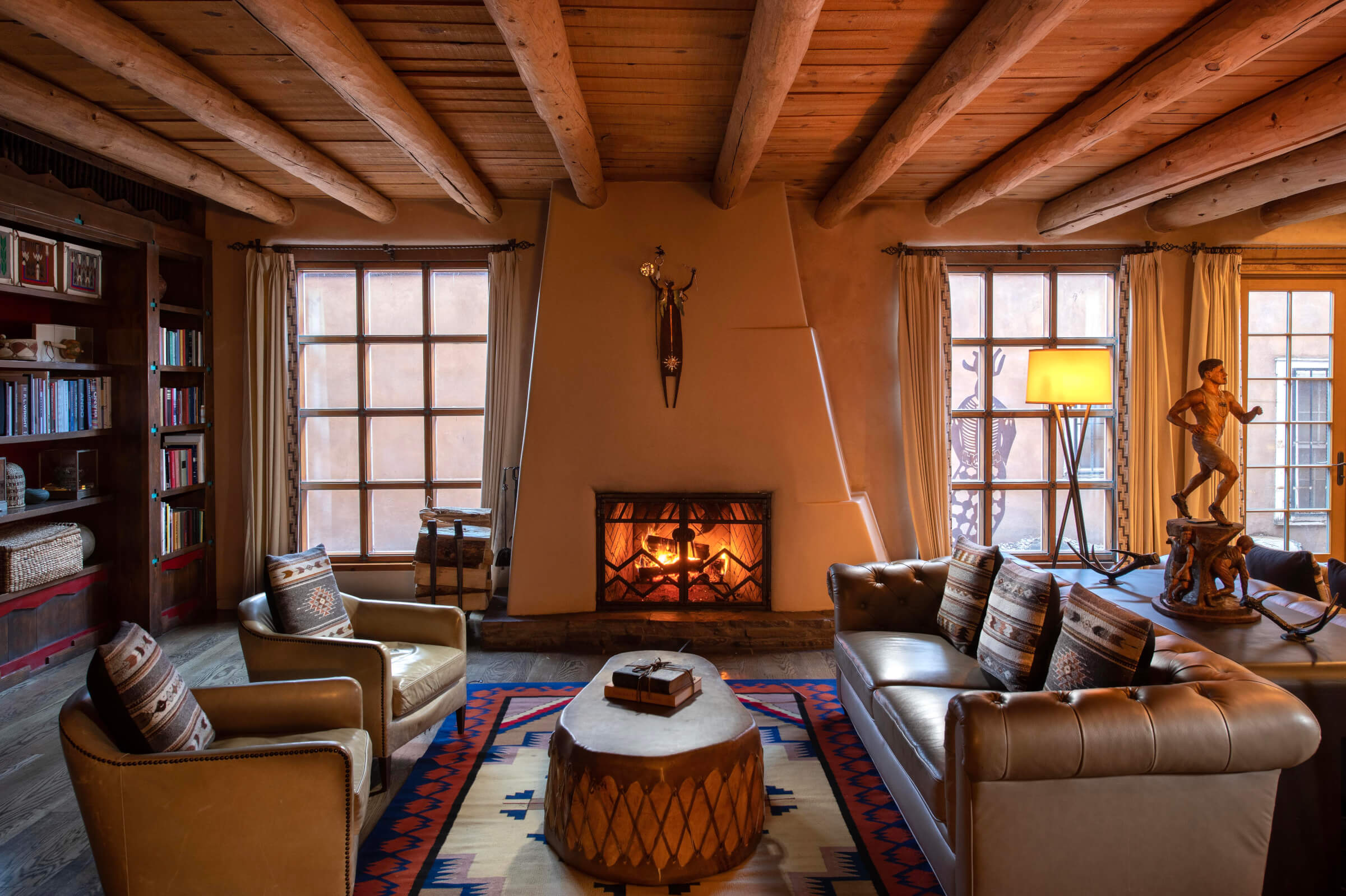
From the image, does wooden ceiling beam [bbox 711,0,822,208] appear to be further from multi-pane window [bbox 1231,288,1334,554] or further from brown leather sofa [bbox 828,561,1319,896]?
multi-pane window [bbox 1231,288,1334,554]

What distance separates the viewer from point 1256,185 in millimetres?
3871

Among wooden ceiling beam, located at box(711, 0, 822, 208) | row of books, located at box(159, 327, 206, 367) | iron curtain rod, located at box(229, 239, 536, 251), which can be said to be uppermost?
wooden ceiling beam, located at box(711, 0, 822, 208)

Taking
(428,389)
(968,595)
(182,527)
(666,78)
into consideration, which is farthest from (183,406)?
(968,595)

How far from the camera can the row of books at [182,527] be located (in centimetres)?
458

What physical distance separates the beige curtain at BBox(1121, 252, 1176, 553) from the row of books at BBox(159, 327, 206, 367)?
6105mm

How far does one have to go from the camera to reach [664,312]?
4469mm

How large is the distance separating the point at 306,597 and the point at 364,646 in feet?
1.42

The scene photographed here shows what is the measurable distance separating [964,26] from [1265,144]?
5.54 feet

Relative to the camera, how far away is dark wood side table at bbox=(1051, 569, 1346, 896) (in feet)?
6.59

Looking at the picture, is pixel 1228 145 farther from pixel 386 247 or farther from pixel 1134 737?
pixel 386 247

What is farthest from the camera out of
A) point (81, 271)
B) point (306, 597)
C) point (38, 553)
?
point (81, 271)

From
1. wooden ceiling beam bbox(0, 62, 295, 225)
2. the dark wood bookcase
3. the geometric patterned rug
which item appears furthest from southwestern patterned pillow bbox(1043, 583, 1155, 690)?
the dark wood bookcase

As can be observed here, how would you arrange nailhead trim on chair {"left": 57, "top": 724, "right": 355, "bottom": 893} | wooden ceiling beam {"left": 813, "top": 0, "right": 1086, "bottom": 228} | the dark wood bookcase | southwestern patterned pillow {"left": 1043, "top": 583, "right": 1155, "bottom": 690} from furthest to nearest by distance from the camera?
the dark wood bookcase, wooden ceiling beam {"left": 813, "top": 0, "right": 1086, "bottom": 228}, southwestern patterned pillow {"left": 1043, "top": 583, "right": 1155, "bottom": 690}, nailhead trim on chair {"left": 57, "top": 724, "right": 355, "bottom": 893}

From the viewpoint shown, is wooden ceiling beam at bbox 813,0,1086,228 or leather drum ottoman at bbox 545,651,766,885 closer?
leather drum ottoman at bbox 545,651,766,885
